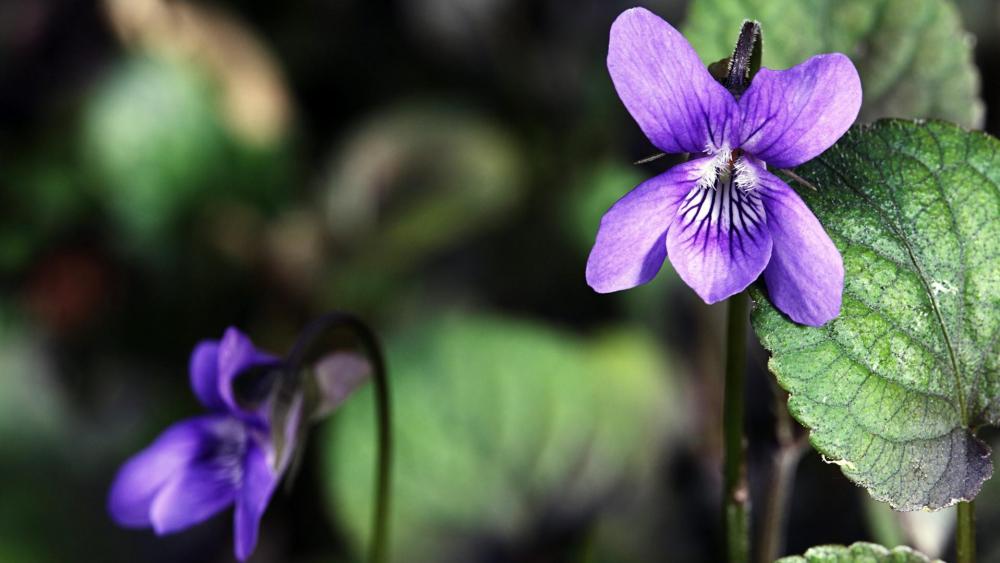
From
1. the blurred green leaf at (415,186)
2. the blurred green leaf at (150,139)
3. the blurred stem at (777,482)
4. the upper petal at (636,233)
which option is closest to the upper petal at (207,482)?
the upper petal at (636,233)

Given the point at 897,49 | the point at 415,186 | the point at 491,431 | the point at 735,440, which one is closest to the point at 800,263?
the point at 735,440

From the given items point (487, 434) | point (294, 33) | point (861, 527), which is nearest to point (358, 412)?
point (487, 434)

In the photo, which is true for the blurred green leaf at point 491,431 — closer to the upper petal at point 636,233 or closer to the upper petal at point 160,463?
the upper petal at point 160,463

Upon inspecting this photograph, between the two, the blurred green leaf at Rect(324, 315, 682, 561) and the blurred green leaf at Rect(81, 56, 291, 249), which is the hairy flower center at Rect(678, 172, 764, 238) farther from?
the blurred green leaf at Rect(81, 56, 291, 249)

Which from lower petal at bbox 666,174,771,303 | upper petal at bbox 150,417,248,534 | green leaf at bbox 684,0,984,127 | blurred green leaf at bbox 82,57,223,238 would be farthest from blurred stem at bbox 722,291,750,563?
blurred green leaf at bbox 82,57,223,238

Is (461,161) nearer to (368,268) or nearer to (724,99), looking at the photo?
(368,268)
